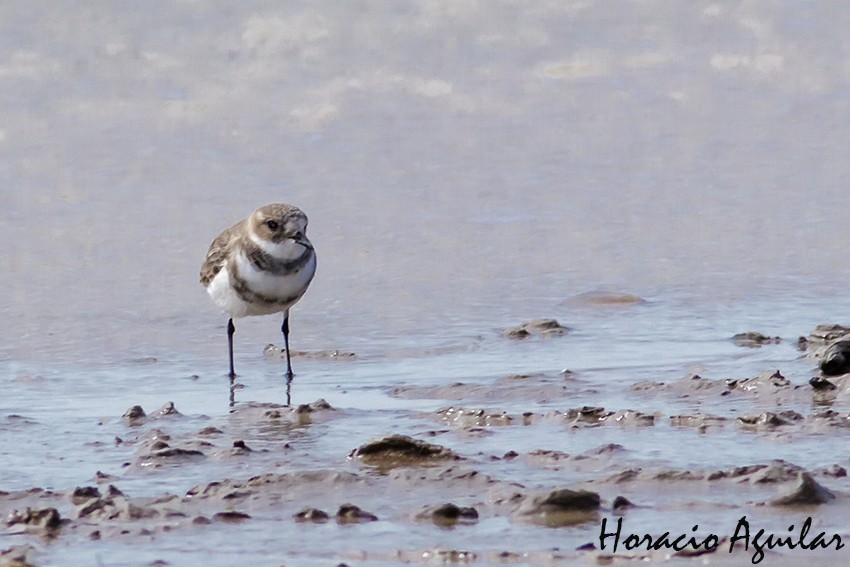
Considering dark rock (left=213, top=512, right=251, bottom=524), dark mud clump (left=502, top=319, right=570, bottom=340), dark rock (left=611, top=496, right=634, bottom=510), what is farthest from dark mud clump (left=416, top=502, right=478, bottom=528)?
dark mud clump (left=502, top=319, right=570, bottom=340)

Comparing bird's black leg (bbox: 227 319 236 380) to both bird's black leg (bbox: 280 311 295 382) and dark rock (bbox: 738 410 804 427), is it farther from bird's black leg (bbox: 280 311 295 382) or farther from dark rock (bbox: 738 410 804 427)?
dark rock (bbox: 738 410 804 427)

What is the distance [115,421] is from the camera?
6234mm

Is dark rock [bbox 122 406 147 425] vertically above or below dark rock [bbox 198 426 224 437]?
above

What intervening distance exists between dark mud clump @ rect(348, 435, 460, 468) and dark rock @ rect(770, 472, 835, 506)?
1.14 metres

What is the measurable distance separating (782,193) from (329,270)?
2923 millimetres

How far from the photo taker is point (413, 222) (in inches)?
381

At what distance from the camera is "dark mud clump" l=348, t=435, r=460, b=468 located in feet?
17.0

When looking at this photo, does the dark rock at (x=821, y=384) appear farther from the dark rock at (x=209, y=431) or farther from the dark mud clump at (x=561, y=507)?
the dark rock at (x=209, y=431)

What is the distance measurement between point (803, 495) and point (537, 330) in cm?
342

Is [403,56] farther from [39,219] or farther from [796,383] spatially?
[796,383]

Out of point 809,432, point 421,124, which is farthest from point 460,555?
point 421,124

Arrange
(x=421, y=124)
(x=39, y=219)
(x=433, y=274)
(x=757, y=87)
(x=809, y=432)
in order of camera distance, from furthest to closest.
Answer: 1. (x=757, y=87)
2. (x=421, y=124)
3. (x=39, y=219)
4. (x=433, y=274)
5. (x=809, y=432)

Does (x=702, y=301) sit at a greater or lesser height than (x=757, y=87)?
lesser
